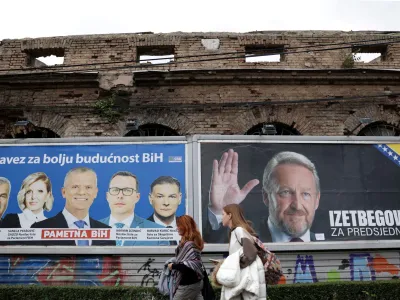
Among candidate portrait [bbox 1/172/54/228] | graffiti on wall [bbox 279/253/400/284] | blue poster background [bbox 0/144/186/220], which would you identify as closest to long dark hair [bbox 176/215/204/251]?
blue poster background [bbox 0/144/186/220]

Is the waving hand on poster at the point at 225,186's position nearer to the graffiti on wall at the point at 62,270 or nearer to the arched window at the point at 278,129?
the graffiti on wall at the point at 62,270

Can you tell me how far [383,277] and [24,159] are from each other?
23.3 feet

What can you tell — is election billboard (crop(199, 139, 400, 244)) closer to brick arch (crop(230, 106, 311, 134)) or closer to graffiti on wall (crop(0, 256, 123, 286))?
graffiti on wall (crop(0, 256, 123, 286))

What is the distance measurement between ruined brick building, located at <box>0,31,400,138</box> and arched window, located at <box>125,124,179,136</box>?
0.03 meters

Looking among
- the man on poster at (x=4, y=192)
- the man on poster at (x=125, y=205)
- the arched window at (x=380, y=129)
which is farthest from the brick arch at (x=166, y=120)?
the arched window at (x=380, y=129)

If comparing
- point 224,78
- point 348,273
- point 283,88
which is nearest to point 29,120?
point 224,78

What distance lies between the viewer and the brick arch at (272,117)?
395 inches

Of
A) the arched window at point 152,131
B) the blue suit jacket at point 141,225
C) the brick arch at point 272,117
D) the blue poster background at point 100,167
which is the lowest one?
the blue suit jacket at point 141,225

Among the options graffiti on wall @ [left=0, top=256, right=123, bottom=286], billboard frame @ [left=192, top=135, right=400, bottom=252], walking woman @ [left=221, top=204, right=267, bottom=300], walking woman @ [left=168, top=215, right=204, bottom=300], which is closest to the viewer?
walking woman @ [left=221, top=204, right=267, bottom=300]

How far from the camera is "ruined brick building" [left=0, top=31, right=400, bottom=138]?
1005 cm

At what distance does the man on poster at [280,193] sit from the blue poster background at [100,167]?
2.28ft

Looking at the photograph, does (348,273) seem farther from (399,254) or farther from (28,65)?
(28,65)

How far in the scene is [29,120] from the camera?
398 inches

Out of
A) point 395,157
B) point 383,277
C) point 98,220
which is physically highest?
point 395,157
